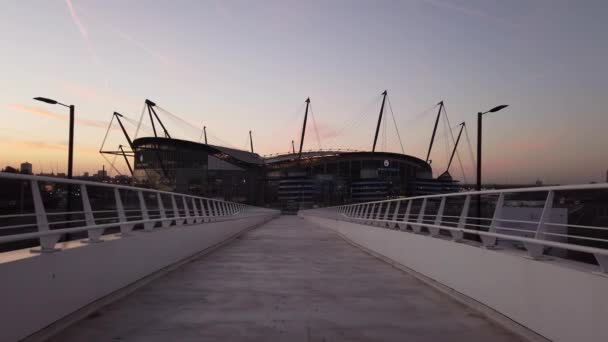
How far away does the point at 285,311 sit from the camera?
7.15 m

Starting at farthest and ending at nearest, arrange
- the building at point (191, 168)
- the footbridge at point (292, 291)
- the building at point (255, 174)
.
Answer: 1. the building at point (255, 174)
2. the building at point (191, 168)
3. the footbridge at point (292, 291)

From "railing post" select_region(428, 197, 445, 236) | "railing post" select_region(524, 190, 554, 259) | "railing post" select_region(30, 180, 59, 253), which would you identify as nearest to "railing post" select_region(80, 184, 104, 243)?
"railing post" select_region(30, 180, 59, 253)

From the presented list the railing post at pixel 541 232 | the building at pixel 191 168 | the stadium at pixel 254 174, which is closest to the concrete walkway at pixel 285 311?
the railing post at pixel 541 232

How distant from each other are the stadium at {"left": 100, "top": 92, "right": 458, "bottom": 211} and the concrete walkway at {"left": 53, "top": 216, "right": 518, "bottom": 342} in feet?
439

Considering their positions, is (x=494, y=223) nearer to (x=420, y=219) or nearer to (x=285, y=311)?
(x=285, y=311)

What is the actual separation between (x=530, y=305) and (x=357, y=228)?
15173 millimetres

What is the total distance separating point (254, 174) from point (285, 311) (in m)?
179

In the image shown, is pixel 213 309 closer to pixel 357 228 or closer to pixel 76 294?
pixel 76 294

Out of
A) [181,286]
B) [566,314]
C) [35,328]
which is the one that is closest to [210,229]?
[181,286]

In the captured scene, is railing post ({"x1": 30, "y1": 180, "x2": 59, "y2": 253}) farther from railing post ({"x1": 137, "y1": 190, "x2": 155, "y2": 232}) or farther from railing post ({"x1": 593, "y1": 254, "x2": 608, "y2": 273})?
railing post ({"x1": 593, "y1": 254, "x2": 608, "y2": 273})

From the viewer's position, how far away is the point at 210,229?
18.7 metres

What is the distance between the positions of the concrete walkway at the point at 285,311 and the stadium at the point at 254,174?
439ft

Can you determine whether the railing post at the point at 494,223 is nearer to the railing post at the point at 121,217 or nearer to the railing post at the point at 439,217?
the railing post at the point at 439,217

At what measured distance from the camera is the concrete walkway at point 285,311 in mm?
5891
